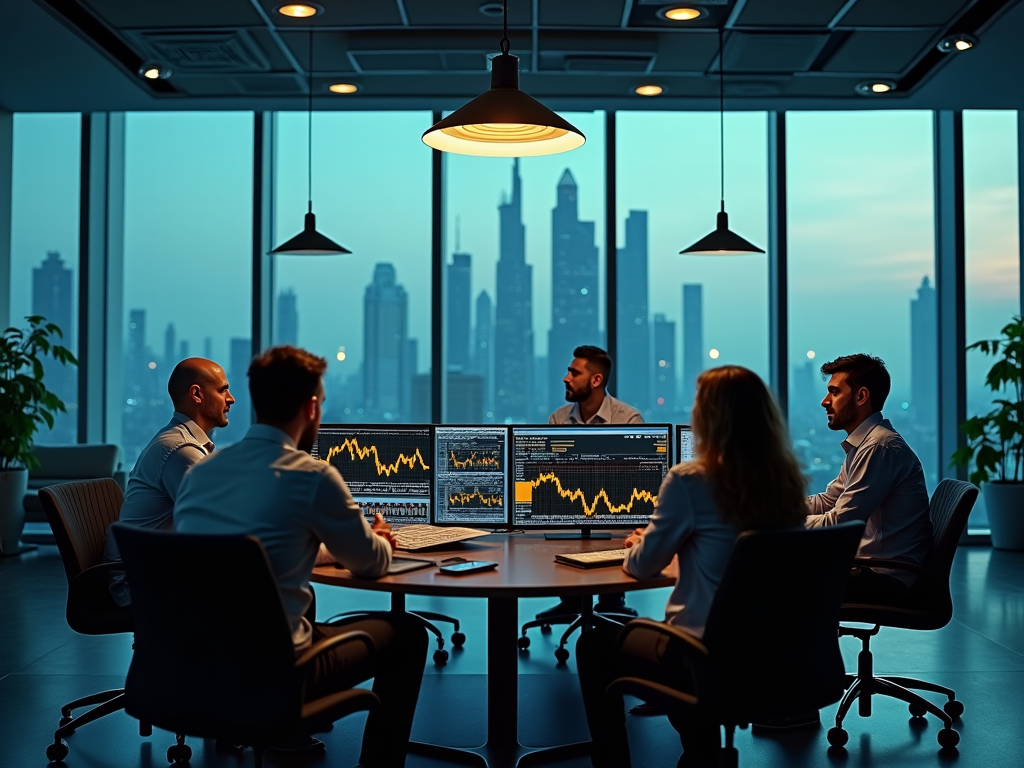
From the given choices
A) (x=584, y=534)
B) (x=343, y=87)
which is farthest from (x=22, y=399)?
(x=584, y=534)

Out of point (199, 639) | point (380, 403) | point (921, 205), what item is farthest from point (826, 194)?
point (199, 639)

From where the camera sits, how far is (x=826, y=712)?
4371 mm

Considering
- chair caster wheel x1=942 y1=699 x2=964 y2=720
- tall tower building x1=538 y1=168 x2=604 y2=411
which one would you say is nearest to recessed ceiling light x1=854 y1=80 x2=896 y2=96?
tall tower building x1=538 y1=168 x2=604 y2=411

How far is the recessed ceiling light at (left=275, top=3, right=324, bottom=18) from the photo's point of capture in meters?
5.87

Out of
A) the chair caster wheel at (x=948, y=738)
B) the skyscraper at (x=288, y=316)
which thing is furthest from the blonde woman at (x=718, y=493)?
the skyscraper at (x=288, y=316)

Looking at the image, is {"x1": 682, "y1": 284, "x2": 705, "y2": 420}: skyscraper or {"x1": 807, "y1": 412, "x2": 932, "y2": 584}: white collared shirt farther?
{"x1": 682, "y1": 284, "x2": 705, "y2": 420}: skyscraper

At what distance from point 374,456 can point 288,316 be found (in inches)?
207

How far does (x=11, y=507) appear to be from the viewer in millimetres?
7793

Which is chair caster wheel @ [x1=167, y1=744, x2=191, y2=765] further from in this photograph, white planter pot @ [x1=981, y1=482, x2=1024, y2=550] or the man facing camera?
white planter pot @ [x1=981, y1=482, x2=1024, y2=550]

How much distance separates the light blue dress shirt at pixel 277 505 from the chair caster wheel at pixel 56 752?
1.50 m

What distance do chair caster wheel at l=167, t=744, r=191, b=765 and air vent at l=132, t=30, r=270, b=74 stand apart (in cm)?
430

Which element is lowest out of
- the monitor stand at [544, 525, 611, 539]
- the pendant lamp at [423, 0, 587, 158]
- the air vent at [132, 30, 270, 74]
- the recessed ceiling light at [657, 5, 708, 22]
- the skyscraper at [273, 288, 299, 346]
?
the monitor stand at [544, 525, 611, 539]

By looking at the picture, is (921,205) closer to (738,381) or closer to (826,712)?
(826,712)

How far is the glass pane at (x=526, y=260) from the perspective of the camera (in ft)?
28.8
